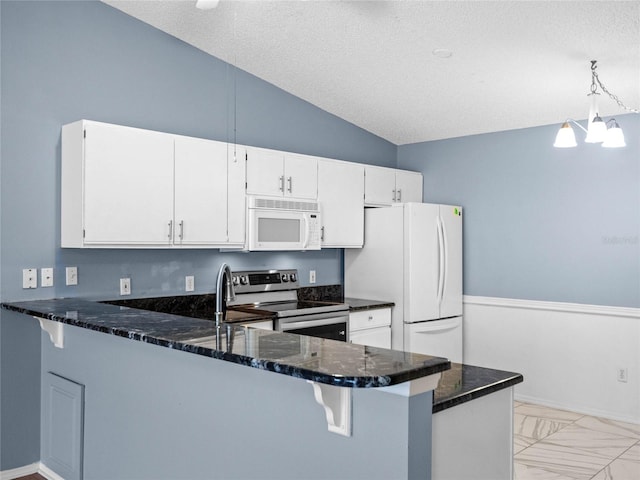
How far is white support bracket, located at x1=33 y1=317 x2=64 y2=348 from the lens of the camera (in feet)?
10.8

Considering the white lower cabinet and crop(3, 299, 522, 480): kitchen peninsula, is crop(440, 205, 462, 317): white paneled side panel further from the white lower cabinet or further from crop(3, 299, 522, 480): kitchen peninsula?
crop(3, 299, 522, 480): kitchen peninsula

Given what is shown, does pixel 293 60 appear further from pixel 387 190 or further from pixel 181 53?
pixel 387 190

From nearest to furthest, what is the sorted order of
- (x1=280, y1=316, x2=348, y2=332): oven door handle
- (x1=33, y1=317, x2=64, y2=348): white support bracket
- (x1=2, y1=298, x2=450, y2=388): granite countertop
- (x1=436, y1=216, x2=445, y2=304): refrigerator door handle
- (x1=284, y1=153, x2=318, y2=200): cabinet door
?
(x1=2, y1=298, x2=450, y2=388): granite countertop < (x1=33, y1=317, x2=64, y2=348): white support bracket < (x1=280, y1=316, x2=348, y2=332): oven door handle < (x1=284, y1=153, x2=318, y2=200): cabinet door < (x1=436, y1=216, x2=445, y2=304): refrigerator door handle

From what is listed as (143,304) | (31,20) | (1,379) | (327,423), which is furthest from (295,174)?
(327,423)

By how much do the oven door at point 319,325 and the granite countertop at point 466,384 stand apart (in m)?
2.03

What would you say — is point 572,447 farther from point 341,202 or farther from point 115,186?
point 115,186

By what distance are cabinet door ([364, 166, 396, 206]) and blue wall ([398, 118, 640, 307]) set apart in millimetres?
562

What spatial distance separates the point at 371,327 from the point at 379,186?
131 cm

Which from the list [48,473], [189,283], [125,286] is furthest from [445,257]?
[48,473]

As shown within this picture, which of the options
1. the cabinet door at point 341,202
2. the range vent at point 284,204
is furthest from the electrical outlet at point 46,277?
the cabinet door at point 341,202

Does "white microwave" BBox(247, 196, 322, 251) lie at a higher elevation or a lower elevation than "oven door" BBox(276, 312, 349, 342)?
higher

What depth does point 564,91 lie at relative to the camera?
438cm

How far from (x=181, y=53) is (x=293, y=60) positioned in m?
0.82

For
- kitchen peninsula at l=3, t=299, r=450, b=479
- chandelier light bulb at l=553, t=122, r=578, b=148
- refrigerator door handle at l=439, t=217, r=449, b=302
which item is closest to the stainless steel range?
refrigerator door handle at l=439, t=217, r=449, b=302
